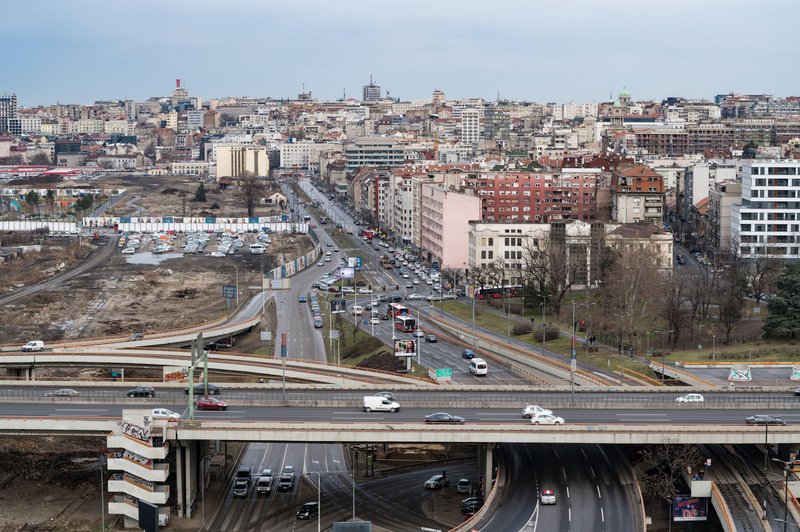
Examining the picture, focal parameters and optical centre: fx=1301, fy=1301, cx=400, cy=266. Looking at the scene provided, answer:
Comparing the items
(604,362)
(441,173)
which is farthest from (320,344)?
(441,173)

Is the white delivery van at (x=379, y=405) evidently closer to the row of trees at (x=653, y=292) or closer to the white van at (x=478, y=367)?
the white van at (x=478, y=367)

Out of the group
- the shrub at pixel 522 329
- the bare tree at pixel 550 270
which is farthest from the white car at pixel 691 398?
the bare tree at pixel 550 270

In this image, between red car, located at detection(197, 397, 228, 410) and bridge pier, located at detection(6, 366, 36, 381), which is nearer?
red car, located at detection(197, 397, 228, 410)

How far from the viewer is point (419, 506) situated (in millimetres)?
39125

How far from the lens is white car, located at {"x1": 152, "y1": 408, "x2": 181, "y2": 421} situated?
126ft

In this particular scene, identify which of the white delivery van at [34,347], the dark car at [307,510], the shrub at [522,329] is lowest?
the dark car at [307,510]

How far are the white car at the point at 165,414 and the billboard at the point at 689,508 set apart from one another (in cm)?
1465

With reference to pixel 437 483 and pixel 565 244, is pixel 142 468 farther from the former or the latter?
pixel 565 244

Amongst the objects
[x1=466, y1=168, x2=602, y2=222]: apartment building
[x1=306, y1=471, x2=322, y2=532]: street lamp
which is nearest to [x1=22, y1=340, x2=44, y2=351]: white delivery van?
[x1=306, y1=471, x2=322, y2=532]: street lamp

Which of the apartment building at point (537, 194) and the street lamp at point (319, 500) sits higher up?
the apartment building at point (537, 194)

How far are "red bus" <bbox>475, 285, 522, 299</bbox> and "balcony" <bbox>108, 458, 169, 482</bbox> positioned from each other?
142ft

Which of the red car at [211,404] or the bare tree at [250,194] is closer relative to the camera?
the red car at [211,404]

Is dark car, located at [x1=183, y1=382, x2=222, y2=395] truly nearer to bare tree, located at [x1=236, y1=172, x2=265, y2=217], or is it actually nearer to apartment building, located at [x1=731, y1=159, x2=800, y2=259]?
apartment building, located at [x1=731, y1=159, x2=800, y2=259]

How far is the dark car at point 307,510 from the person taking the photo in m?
38.0
